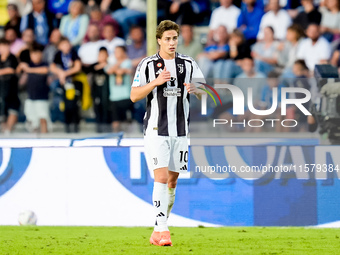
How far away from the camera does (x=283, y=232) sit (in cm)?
596

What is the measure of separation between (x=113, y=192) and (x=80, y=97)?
2.64 meters

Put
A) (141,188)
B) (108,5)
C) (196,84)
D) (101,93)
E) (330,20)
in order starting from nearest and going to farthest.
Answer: (196,84), (141,188), (101,93), (330,20), (108,5)

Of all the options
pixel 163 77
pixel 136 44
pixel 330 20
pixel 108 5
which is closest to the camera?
pixel 163 77

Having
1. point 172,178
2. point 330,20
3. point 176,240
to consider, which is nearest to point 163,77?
point 172,178

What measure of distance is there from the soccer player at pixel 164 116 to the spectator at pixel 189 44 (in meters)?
4.36

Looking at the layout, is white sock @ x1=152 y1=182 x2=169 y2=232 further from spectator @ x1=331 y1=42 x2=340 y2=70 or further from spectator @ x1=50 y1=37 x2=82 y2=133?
spectator @ x1=331 y1=42 x2=340 y2=70

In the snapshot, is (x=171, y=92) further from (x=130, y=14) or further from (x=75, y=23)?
(x=75, y=23)

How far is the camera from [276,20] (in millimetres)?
9359

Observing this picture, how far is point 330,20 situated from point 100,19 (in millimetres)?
3456

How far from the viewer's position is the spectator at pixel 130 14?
976cm

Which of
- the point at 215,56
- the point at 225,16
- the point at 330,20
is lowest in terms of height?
the point at 215,56

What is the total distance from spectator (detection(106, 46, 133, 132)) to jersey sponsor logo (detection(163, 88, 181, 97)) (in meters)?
3.59

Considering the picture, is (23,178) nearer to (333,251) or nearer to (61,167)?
(61,167)

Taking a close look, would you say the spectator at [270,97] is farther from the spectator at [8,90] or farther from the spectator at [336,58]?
the spectator at [8,90]
